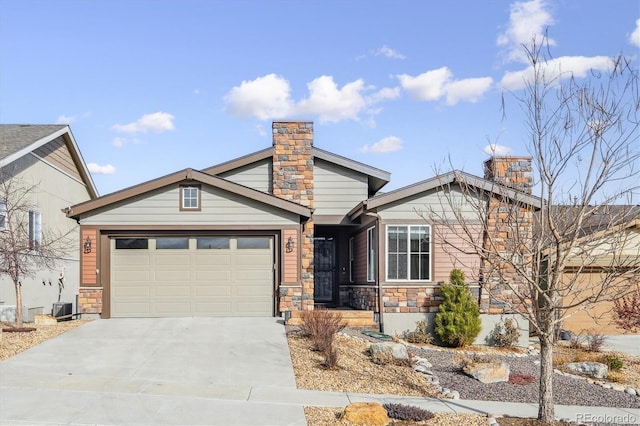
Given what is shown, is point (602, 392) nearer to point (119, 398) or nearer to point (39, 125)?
point (119, 398)

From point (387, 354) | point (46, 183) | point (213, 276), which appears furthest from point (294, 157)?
point (46, 183)

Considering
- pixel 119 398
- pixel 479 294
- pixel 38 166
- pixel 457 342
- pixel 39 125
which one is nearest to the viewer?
pixel 119 398

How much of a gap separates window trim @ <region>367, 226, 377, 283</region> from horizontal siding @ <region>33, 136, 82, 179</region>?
10183 mm

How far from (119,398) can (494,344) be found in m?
9.50

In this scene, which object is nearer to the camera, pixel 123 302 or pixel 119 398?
pixel 119 398

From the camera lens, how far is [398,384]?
9859 millimetres

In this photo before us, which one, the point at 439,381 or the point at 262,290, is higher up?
the point at 262,290

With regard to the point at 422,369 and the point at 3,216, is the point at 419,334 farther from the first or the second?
the point at 3,216

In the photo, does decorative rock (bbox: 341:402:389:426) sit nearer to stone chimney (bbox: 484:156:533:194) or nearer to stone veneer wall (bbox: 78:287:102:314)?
stone chimney (bbox: 484:156:533:194)

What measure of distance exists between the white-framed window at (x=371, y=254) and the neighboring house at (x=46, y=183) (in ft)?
25.0

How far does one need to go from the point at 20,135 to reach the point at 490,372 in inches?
579

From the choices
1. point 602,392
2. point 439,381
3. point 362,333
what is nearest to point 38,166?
point 362,333

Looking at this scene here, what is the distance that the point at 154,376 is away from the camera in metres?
9.80

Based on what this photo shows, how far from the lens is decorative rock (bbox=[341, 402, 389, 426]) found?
24.2 feet
